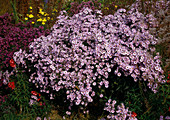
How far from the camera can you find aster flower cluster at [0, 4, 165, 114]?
343 centimetres

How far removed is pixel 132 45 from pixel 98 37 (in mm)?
617

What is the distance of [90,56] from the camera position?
138 inches

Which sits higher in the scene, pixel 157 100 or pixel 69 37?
pixel 69 37

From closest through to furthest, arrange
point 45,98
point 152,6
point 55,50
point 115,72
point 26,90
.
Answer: point 115,72 → point 55,50 → point 26,90 → point 45,98 → point 152,6

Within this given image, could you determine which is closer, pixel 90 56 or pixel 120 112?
pixel 120 112

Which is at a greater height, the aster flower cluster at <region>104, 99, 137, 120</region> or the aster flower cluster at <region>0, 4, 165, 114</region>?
the aster flower cluster at <region>0, 4, 165, 114</region>

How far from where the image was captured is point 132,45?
3512mm

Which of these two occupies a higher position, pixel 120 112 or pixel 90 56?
pixel 90 56

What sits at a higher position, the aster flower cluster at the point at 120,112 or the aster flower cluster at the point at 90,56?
the aster flower cluster at the point at 90,56

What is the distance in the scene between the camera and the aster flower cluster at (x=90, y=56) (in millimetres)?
3432

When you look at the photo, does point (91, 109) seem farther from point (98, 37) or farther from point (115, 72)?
point (98, 37)

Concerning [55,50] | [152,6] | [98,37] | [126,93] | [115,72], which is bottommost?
[126,93]

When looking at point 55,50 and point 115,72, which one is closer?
point 115,72

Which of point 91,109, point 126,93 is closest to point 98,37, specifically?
point 126,93
